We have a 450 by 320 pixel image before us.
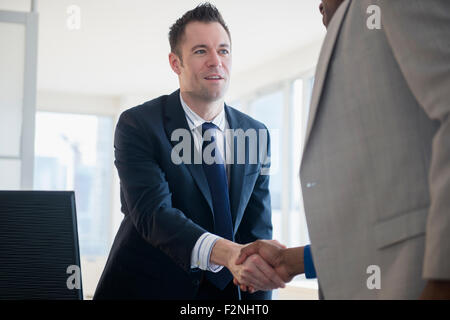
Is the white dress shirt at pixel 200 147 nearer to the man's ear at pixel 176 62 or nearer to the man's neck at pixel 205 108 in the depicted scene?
the man's neck at pixel 205 108

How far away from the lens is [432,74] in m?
0.83

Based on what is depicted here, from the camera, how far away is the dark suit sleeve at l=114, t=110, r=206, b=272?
154cm

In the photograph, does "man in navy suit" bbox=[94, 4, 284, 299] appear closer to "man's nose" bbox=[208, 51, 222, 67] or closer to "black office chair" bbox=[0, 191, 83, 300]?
"man's nose" bbox=[208, 51, 222, 67]

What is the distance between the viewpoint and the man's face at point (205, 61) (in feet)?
5.91

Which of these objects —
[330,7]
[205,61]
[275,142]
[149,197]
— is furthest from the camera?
[275,142]

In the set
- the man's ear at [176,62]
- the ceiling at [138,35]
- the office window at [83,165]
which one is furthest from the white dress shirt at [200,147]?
the office window at [83,165]

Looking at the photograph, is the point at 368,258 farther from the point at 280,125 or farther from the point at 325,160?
the point at 280,125

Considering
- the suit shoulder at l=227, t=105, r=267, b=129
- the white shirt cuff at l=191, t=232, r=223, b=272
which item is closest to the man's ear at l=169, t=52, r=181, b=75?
the suit shoulder at l=227, t=105, r=267, b=129

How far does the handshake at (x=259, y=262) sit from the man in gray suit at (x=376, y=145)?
53 cm

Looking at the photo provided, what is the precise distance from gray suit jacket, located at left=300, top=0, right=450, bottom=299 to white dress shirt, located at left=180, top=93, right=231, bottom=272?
0.58 metres

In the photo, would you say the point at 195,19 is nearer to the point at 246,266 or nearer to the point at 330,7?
the point at 330,7

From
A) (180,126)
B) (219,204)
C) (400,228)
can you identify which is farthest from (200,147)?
(400,228)

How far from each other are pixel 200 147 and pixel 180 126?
3.6 inches

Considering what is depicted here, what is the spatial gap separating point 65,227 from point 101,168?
10.8 m
